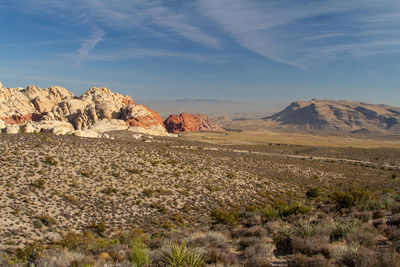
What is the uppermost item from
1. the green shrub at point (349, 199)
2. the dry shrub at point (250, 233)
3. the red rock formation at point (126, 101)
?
the red rock formation at point (126, 101)

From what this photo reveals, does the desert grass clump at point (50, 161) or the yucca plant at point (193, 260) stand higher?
the desert grass clump at point (50, 161)

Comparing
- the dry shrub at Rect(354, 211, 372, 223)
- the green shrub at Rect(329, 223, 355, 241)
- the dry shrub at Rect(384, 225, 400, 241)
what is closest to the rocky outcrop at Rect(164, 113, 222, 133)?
the dry shrub at Rect(354, 211, 372, 223)

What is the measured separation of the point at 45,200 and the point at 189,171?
53.0ft

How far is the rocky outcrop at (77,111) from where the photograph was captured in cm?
7338

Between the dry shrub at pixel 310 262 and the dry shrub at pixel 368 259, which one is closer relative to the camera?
the dry shrub at pixel 368 259

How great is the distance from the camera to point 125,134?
64.1 meters

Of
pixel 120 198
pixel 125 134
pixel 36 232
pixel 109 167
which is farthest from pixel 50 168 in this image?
pixel 125 134

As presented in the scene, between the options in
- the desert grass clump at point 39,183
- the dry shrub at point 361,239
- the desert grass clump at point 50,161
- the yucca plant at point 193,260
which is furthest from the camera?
the desert grass clump at point 50,161

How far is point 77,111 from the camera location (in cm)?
7812

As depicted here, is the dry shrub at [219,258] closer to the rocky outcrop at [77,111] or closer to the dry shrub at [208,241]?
the dry shrub at [208,241]

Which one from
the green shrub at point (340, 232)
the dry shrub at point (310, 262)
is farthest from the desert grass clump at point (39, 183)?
the green shrub at point (340, 232)

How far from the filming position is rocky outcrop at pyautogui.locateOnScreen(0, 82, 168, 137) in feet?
241

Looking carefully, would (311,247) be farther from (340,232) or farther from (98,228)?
(98,228)

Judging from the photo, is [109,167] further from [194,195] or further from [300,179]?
[300,179]
